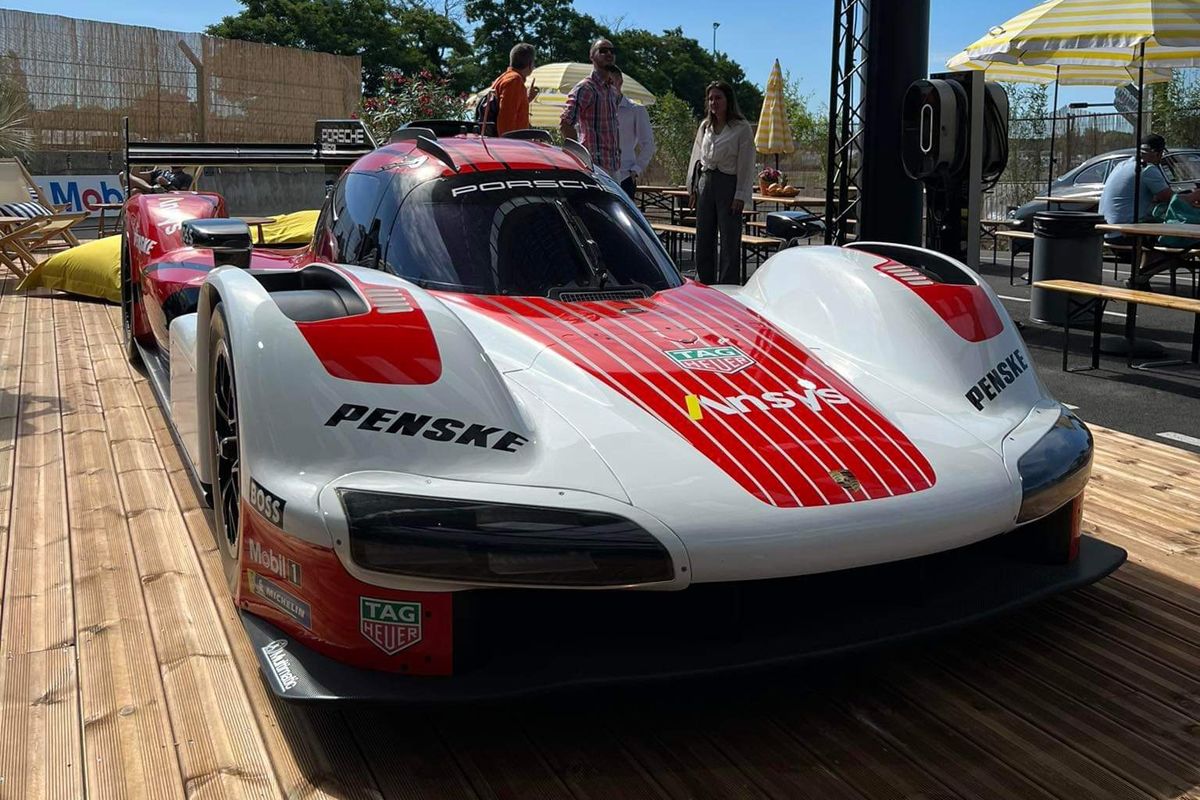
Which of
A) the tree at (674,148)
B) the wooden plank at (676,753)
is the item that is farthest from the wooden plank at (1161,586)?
the tree at (674,148)

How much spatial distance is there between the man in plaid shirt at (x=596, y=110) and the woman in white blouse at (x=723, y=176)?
0.64 metres

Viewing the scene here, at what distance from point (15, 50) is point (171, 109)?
2318mm

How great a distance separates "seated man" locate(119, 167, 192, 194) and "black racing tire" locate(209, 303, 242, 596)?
14.3 feet

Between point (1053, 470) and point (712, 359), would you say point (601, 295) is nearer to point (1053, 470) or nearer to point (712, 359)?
point (712, 359)

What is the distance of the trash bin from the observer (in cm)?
792

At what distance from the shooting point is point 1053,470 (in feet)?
8.42

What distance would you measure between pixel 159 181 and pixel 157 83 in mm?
10150

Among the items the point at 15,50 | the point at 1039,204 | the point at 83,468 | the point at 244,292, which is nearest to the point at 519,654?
the point at 244,292

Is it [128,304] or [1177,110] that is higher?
[1177,110]

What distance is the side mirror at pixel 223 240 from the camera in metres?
4.25

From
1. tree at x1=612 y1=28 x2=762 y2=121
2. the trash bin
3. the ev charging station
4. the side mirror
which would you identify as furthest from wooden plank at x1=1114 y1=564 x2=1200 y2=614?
tree at x1=612 y1=28 x2=762 y2=121

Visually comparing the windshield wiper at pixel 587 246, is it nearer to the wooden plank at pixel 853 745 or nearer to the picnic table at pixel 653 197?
the wooden plank at pixel 853 745

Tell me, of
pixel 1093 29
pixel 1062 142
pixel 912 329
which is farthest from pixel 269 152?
pixel 1062 142

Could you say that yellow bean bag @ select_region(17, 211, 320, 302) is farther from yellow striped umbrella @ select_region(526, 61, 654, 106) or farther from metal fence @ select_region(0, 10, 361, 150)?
yellow striped umbrella @ select_region(526, 61, 654, 106)
